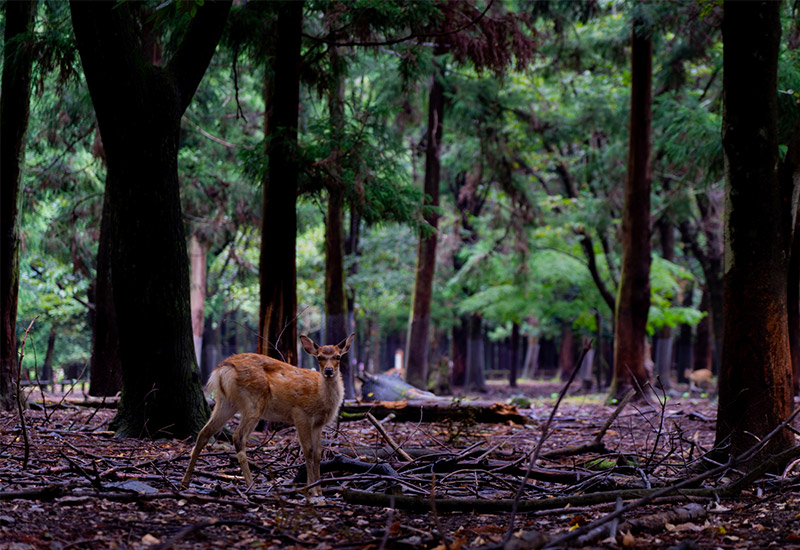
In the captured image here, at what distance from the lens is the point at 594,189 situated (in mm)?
24969

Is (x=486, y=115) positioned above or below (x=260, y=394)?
above

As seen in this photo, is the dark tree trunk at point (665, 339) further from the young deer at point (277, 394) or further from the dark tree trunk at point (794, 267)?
the young deer at point (277, 394)

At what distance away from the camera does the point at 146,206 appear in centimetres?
877

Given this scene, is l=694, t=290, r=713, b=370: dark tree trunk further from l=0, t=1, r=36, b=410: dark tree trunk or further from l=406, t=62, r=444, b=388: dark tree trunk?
l=0, t=1, r=36, b=410: dark tree trunk

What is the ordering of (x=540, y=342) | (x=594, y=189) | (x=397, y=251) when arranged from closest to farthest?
(x=594, y=189)
(x=397, y=251)
(x=540, y=342)

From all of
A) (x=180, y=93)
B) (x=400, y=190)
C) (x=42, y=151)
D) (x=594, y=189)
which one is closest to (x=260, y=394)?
(x=180, y=93)

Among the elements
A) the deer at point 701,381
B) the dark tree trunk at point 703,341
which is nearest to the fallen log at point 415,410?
the deer at point 701,381

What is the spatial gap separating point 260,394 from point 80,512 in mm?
1942

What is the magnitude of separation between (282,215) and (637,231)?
950 centimetres

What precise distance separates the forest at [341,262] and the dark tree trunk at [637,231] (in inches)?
2.1

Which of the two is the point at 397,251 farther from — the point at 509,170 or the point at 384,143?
the point at 384,143

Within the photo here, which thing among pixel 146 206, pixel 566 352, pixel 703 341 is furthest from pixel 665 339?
pixel 146 206

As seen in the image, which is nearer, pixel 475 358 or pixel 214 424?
pixel 214 424

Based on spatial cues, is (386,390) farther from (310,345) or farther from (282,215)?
(310,345)
